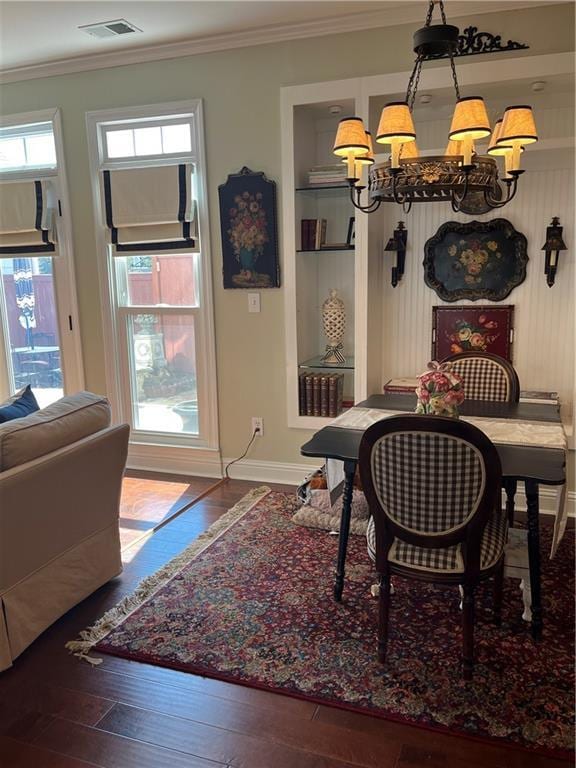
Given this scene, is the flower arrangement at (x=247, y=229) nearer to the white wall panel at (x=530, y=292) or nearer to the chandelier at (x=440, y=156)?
the white wall panel at (x=530, y=292)

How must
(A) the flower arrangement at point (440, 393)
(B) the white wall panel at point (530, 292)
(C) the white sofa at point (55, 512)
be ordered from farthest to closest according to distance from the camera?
(B) the white wall panel at point (530, 292), (A) the flower arrangement at point (440, 393), (C) the white sofa at point (55, 512)

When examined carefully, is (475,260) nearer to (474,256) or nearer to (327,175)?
(474,256)

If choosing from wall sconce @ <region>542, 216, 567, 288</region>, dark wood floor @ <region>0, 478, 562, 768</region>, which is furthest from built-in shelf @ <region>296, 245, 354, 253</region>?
dark wood floor @ <region>0, 478, 562, 768</region>

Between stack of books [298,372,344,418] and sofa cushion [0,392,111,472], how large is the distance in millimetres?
1507

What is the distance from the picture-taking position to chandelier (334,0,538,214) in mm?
2002

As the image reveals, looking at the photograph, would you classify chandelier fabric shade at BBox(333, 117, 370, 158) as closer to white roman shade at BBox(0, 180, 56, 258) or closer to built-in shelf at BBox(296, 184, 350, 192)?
built-in shelf at BBox(296, 184, 350, 192)

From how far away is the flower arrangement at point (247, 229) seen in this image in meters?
3.72

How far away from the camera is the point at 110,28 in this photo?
344 centimetres

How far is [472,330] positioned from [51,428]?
2.58 m

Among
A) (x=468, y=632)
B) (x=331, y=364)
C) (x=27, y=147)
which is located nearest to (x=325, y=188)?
(x=331, y=364)

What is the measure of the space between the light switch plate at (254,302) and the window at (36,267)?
1437 millimetres

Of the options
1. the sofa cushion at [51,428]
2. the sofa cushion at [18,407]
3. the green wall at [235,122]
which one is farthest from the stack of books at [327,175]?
the sofa cushion at [18,407]

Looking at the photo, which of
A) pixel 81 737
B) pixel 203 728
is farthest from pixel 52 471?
pixel 203 728

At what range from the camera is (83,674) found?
2125 mm
